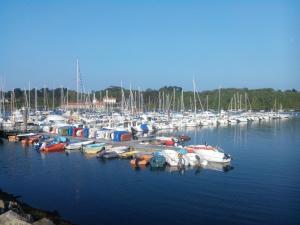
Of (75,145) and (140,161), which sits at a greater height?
(75,145)

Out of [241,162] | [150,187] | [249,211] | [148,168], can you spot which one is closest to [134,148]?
[148,168]

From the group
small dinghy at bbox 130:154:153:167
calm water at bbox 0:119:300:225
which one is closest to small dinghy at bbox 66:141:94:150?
calm water at bbox 0:119:300:225

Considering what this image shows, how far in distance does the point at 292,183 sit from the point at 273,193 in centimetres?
367

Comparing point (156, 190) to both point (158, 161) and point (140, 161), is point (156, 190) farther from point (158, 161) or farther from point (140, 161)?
point (140, 161)

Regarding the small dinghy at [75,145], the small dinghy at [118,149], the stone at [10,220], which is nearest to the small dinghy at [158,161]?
the small dinghy at [118,149]

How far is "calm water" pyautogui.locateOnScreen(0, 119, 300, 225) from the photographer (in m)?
23.4

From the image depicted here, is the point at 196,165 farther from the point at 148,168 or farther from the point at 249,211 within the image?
the point at 249,211

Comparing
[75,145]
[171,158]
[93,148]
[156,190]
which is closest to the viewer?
[156,190]

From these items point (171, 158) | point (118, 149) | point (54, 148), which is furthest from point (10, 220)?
point (54, 148)

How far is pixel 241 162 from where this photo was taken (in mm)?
40438

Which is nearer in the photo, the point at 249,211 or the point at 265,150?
the point at 249,211

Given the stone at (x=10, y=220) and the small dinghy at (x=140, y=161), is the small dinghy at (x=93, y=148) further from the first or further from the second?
the stone at (x=10, y=220)

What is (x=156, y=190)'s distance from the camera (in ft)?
95.4

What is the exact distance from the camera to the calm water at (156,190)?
23.4m
